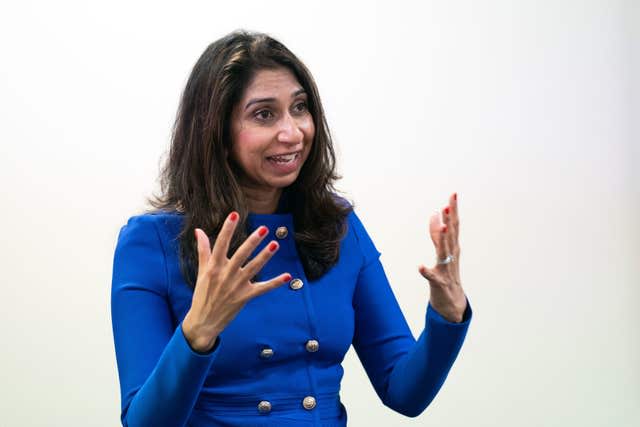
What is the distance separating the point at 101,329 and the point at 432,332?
5.34ft

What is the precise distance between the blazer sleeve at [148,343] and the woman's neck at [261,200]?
186 mm

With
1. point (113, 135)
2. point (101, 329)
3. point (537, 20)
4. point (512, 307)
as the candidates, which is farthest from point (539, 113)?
point (101, 329)

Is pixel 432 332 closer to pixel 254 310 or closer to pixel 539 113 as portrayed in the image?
pixel 254 310

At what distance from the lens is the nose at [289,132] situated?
1622 millimetres

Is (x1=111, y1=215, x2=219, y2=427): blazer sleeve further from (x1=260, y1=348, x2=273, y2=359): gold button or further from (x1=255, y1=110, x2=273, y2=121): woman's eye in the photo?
(x1=255, y1=110, x2=273, y2=121): woman's eye

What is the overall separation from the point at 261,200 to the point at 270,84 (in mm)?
221

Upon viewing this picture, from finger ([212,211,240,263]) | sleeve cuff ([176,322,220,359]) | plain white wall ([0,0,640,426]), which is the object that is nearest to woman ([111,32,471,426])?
sleeve cuff ([176,322,220,359])

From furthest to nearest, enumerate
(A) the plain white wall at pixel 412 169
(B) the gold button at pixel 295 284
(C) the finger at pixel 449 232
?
(A) the plain white wall at pixel 412 169, (B) the gold button at pixel 295 284, (C) the finger at pixel 449 232

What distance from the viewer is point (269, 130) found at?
1.63m

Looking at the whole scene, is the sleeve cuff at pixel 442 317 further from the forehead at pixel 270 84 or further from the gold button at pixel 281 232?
the forehead at pixel 270 84

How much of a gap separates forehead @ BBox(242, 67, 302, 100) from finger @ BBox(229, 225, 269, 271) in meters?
0.43

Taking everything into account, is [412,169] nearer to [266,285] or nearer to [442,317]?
[442,317]

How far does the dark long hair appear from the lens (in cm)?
165

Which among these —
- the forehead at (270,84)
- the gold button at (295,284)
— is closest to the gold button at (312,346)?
the gold button at (295,284)
